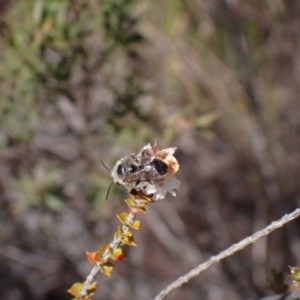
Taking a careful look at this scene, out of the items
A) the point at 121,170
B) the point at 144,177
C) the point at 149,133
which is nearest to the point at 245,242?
the point at 144,177

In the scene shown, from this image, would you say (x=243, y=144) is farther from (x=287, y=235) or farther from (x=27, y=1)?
(x=27, y=1)

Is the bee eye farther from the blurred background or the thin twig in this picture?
the blurred background

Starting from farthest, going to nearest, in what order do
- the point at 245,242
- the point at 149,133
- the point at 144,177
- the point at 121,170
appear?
the point at 149,133 < the point at 121,170 < the point at 144,177 < the point at 245,242

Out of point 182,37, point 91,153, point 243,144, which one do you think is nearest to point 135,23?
point 91,153

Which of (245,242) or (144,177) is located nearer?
(245,242)

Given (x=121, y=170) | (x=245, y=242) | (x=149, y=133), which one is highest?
(x=149, y=133)

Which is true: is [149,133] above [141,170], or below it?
above

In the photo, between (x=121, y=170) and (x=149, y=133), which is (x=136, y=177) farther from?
(x=149, y=133)
